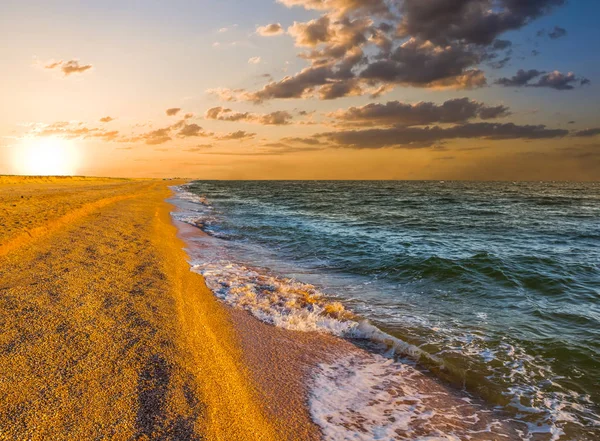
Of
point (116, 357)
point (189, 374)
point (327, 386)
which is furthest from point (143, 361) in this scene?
point (327, 386)

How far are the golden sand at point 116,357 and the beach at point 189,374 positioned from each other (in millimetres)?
24

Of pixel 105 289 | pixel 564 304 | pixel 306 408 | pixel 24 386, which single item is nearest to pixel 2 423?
pixel 24 386

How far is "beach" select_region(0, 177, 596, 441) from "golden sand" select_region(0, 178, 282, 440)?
0.08 feet

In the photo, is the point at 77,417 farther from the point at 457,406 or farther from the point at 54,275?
the point at 54,275

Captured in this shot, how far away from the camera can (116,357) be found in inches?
241

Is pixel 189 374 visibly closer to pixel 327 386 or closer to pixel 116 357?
pixel 116 357

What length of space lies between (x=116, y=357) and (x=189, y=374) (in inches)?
56.3

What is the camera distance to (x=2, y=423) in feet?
14.2

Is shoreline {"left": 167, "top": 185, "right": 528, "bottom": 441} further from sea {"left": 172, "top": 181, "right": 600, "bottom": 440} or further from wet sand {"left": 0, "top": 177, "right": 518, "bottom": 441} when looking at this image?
sea {"left": 172, "top": 181, "right": 600, "bottom": 440}

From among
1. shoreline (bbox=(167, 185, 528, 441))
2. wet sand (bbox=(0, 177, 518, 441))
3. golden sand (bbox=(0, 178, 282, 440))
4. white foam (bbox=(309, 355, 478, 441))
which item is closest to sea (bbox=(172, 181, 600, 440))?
white foam (bbox=(309, 355, 478, 441))

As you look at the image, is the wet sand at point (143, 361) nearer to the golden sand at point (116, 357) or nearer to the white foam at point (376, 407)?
the golden sand at point (116, 357)

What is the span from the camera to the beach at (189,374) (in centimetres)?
479

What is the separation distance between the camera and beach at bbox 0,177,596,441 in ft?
Answer: 15.7

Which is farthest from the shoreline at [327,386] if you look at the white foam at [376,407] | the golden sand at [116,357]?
the golden sand at [116,357]
